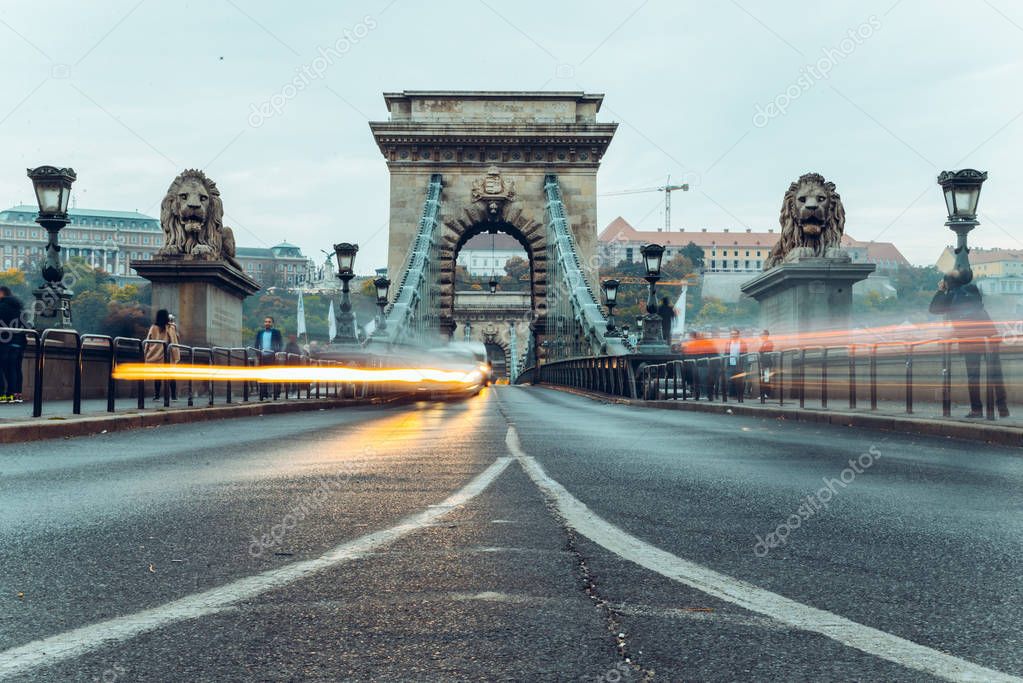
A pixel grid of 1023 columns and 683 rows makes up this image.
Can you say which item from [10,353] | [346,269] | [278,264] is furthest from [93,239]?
[10,353]

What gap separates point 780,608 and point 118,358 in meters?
16.3

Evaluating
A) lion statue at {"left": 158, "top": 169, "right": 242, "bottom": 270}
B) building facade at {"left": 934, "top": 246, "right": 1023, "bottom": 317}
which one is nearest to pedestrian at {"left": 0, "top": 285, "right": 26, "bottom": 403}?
lion statue at {"left": 158, "top": 169, "right": 242, "bottom": 270}

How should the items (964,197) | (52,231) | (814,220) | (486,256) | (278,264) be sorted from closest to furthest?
(964,197), (52,231), (814,220), (278,264), (486,256)

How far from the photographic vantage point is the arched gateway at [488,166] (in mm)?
57750

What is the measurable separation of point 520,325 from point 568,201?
2056 inches

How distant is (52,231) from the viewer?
18047 mm

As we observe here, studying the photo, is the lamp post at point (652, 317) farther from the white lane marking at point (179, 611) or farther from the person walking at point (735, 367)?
the white lane marking at point (179, 611)

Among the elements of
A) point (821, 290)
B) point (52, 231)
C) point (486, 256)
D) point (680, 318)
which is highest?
point (486, 256)

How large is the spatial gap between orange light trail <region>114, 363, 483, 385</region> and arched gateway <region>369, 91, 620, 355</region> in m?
18.8

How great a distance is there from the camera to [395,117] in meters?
59.3

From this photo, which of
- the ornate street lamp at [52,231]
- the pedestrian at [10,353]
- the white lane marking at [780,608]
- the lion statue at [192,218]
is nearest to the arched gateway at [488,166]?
the lion statue at [192,218]

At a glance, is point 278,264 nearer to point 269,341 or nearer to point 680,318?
point 680,318

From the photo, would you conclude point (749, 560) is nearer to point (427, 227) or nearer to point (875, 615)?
point (875, 615)

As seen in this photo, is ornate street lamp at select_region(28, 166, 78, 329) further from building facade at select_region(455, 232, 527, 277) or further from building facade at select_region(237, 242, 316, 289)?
building facade at select_region(455, 232, 527, 277)
